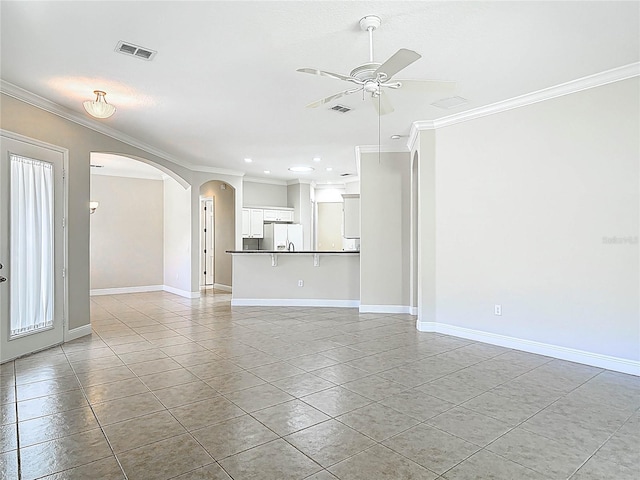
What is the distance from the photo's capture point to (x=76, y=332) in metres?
4.95

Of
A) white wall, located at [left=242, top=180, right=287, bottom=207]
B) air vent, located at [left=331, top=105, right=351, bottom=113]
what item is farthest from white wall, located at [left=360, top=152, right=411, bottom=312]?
white wall, located at [left=242, top=180, right=287, bottom=207]

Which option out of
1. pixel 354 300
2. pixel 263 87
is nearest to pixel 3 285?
pixel 263 87

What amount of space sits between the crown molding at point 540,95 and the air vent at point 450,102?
1.05 ft

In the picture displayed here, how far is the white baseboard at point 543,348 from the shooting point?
12.1 feet

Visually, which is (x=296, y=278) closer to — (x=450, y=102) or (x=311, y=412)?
(x=450, y=102)

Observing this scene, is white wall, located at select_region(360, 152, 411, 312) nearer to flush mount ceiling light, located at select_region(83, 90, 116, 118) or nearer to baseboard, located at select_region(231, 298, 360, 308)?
baseboard, located at select_region(231, 298, 360, 308)

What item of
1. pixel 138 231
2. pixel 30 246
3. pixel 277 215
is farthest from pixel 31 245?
pixel 277 215

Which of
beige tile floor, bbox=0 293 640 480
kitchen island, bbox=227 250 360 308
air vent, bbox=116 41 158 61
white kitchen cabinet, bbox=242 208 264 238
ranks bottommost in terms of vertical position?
beige tile floor, bbox=0 293 640 480

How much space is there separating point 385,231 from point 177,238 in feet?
16.3

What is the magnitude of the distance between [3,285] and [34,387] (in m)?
1.20

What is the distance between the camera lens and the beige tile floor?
7.08 feet

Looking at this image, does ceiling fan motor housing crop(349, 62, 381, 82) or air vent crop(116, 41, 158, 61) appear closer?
ceiling fan motor housing crop(349, 62, 381, 82)

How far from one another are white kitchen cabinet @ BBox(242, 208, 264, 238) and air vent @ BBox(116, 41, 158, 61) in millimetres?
6461

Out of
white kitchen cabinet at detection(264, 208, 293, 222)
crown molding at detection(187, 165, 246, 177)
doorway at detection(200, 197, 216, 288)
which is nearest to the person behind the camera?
crown molding at detection(187, 165, 246, 177)
